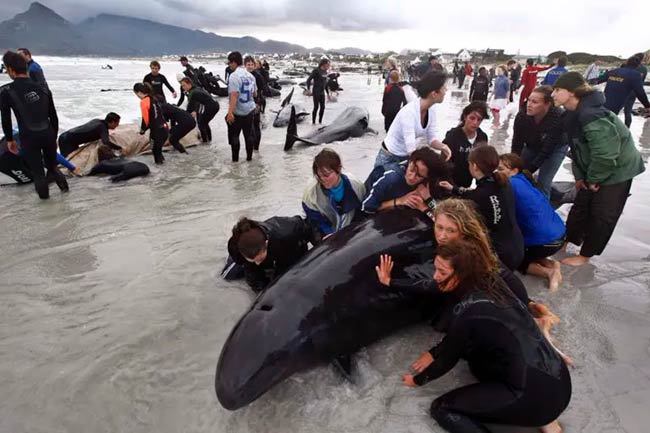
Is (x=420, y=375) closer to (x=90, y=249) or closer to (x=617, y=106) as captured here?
(x=90, y=249)

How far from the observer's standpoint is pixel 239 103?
901 cm

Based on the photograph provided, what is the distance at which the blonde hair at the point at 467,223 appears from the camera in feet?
9.05

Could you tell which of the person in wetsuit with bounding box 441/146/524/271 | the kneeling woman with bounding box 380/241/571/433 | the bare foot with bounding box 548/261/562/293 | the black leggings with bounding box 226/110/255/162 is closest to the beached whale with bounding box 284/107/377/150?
the black leggings with bounding box 226/110/255/162

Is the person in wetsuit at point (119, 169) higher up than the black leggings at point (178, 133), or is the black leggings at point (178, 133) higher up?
the black leggings at point (178, 133)

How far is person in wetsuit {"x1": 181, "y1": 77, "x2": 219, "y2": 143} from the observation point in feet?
34.1

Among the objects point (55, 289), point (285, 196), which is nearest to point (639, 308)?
point (285, 196)

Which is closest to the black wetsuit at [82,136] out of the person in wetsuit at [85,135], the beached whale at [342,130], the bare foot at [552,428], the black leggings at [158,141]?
the person in wetsuit at [85,135]

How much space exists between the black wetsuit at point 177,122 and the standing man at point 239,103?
1.48 meters

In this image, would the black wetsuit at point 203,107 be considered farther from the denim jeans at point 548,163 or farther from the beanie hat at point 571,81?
the beanie hat at point 571,81

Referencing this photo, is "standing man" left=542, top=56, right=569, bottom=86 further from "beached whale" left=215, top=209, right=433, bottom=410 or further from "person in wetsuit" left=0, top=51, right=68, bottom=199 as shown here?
"person in wetsuit" left=0, top=51, right=68, bottom=199

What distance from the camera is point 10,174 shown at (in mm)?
7484

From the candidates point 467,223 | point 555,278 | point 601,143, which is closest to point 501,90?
point 601,143

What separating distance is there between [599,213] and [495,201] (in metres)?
1.68

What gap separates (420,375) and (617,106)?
35.4 ft
